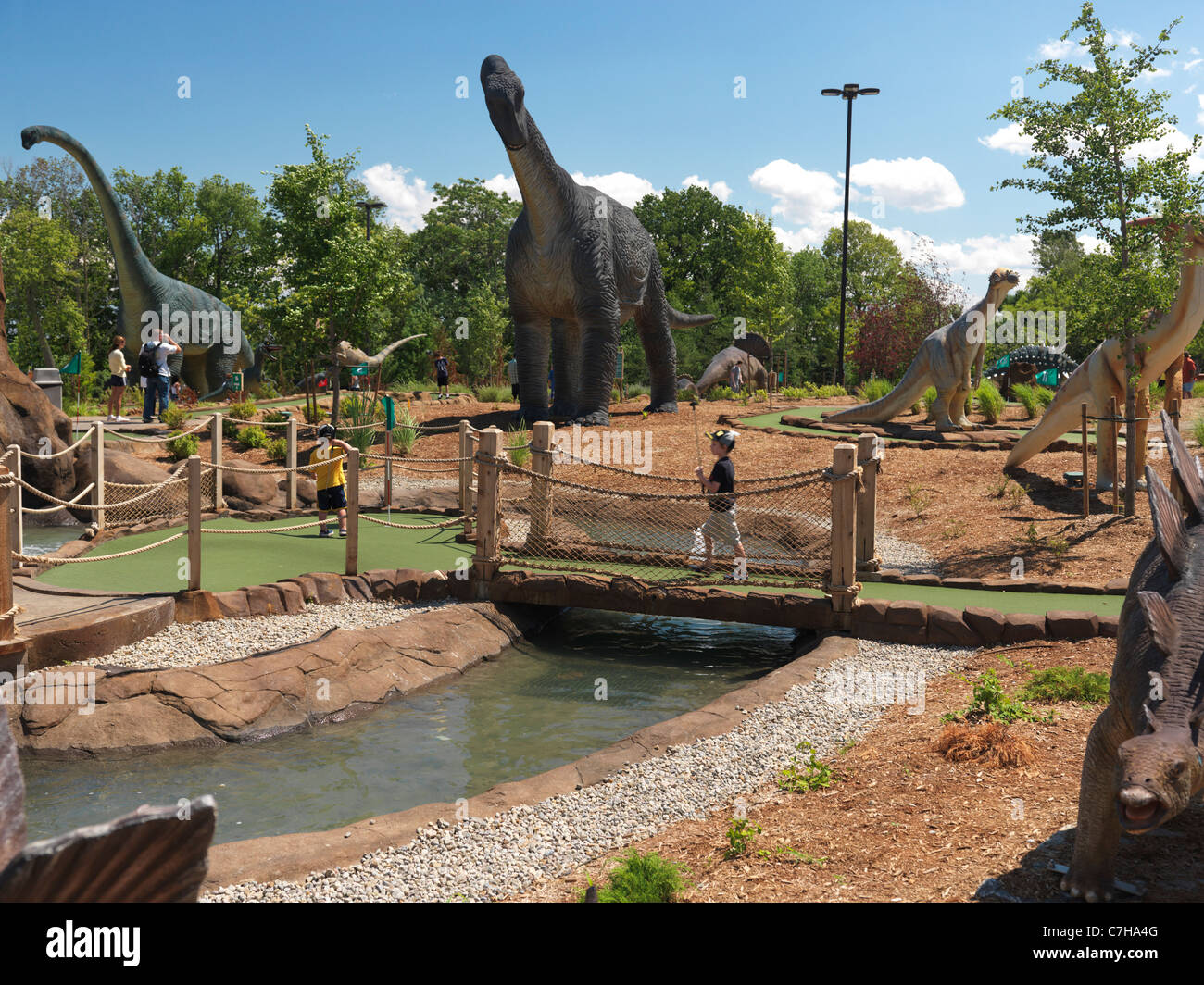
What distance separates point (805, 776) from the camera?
4.98m

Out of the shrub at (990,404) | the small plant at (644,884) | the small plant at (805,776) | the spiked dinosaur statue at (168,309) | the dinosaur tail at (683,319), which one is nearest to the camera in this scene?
the small plant at (644,884)

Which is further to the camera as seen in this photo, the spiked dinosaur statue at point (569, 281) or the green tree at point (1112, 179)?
the spiked dinosaur statue at point (569, 281)

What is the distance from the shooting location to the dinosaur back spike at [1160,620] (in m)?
2.77

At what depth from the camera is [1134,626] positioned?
10.6 feet

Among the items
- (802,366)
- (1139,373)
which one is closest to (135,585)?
(1139,373)

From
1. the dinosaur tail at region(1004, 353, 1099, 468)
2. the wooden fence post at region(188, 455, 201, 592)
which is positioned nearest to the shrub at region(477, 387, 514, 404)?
the dinosaur tail at region(1004, 353, 1099, 468)

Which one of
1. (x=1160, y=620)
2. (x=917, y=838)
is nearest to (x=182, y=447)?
(x=917, y=838)

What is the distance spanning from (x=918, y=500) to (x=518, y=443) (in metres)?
6.41

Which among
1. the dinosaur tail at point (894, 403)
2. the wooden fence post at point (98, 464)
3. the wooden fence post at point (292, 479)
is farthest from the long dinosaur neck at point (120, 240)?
the dinosaur tail at point (894, 403)

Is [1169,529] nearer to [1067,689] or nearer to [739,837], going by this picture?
[739,837]

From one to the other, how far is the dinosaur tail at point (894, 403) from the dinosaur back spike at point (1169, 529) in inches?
578

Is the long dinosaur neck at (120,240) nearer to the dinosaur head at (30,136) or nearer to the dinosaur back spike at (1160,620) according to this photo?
the dinosaur head at (30,136)

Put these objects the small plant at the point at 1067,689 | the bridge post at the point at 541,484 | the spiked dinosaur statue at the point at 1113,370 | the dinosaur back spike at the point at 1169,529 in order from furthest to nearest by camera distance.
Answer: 1. the spiked dinosaur statue at the point at 1113,370
2. the bridge post at the point at 541,484
3. the small plant at the point at 1067,689
4. the dinosaur back spike at the point at 1169,529
